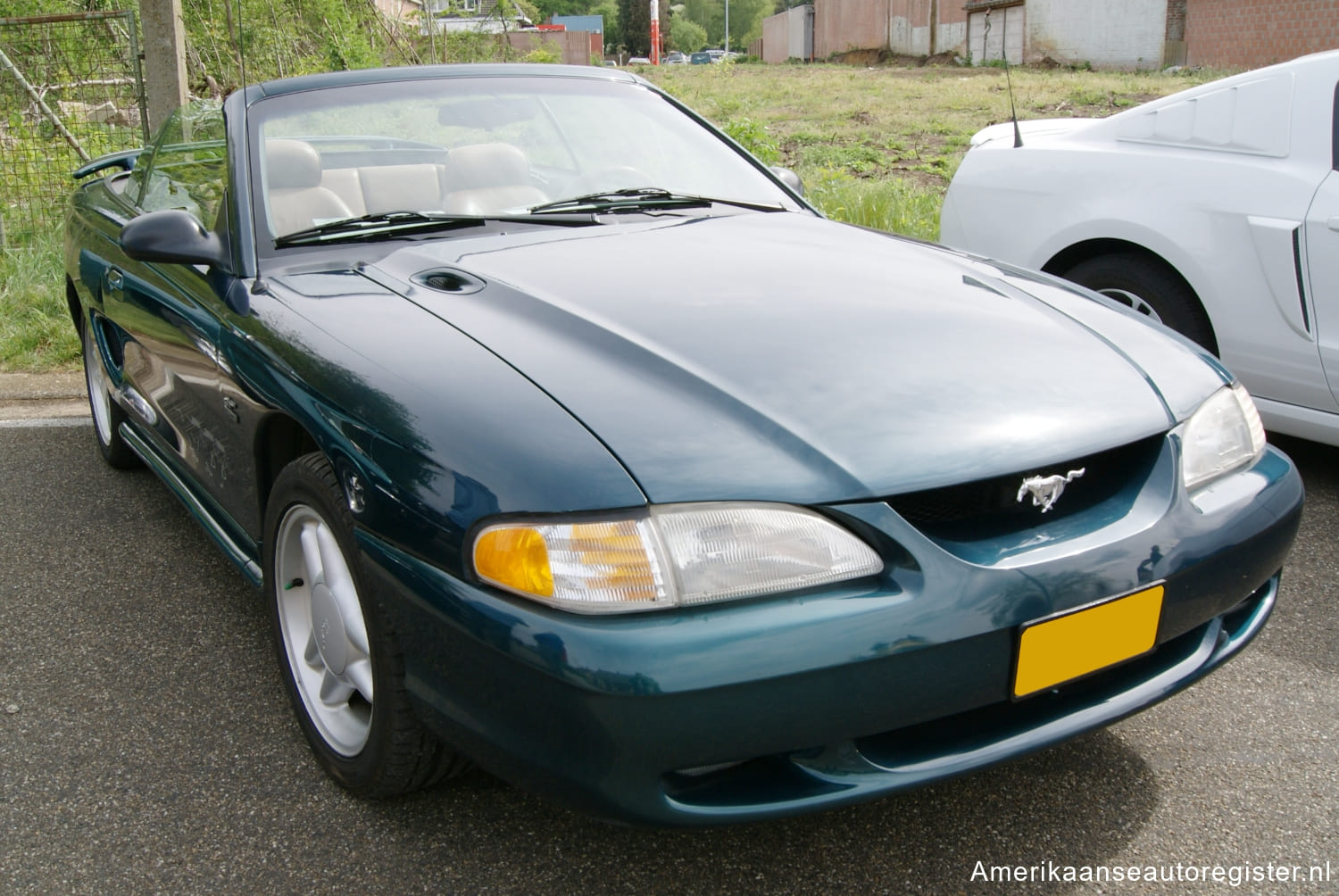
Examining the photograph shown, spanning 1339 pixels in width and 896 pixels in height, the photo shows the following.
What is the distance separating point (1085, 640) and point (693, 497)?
616mm

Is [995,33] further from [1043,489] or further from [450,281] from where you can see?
[1043,489]

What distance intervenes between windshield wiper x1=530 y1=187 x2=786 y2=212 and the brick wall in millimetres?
20661

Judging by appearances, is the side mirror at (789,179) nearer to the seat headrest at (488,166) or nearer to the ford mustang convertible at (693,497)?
the ford mustang convertible at (693,497)

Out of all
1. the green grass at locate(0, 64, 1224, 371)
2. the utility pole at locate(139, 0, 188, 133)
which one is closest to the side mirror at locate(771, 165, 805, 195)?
the green grass at locate(0, 64, 1224, 371)

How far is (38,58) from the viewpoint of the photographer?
796 centimetres

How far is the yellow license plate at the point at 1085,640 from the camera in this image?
5.37 ft

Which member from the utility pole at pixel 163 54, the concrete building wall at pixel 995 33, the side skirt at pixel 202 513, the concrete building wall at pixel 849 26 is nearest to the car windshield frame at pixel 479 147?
the side skirt at pixel 202 513

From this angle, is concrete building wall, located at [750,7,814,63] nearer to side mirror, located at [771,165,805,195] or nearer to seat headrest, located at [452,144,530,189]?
side mirror, located at [771,165,805,195]

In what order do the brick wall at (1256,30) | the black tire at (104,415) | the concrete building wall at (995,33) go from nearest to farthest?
the black tire at (104,415) < the brick wall at (1256,30) < the concrete building wall at (995,33)

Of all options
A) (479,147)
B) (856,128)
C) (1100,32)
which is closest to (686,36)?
(1100,32)

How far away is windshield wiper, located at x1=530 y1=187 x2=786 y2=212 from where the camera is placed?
2.82 metres

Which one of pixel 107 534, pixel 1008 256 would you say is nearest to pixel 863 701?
pixel 107 534

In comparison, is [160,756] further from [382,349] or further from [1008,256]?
[1008,256]

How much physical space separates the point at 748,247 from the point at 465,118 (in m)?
0.91
